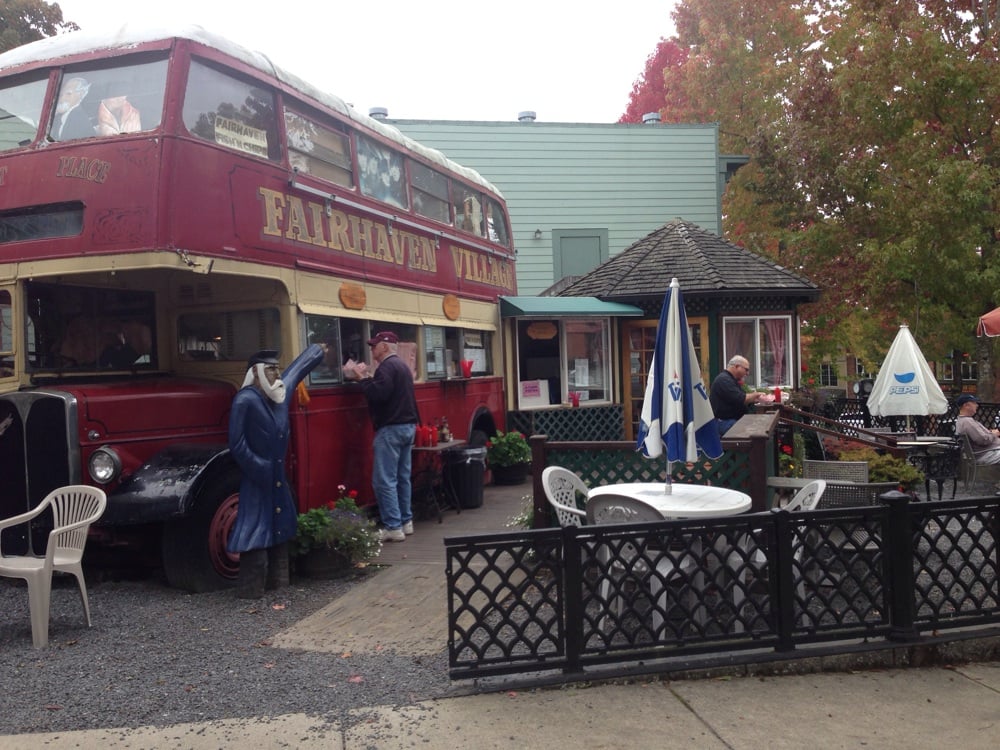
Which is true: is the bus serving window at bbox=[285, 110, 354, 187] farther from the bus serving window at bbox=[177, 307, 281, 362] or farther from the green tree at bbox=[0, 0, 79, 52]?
the green tree at bbox=[0, 0, 79, 52]

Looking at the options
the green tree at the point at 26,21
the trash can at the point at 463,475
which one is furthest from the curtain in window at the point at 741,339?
the green tree at the point at 26,21

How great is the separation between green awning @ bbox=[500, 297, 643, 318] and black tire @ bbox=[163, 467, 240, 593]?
21.6 ft

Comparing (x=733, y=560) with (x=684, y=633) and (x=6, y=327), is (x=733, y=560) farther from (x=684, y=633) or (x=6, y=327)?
(x=6, y=327)

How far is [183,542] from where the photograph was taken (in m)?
6.55

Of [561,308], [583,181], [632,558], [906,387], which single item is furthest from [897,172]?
[632,558]

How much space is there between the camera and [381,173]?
9203 mm

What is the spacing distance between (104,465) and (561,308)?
8091mm

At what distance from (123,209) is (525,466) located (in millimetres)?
7229

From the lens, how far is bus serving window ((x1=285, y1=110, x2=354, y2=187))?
7.66 metres

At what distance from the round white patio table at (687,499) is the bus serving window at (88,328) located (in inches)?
166

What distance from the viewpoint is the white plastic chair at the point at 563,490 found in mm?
5844

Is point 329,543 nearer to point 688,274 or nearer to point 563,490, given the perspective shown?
point 563,490

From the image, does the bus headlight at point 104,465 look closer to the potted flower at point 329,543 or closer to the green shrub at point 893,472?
the potted flower at point 329,543

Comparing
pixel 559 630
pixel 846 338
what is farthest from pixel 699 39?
pixel 559 630
